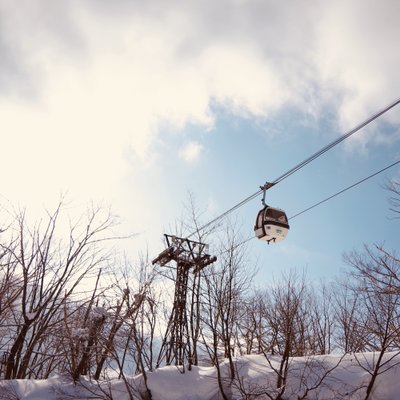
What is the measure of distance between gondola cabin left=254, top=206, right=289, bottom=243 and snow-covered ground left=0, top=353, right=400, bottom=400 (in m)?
3.43

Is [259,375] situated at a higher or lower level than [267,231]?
lower

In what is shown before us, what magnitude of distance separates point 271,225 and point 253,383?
172 inches

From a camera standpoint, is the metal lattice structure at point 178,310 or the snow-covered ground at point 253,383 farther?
the metal lattice structure at point 178,310

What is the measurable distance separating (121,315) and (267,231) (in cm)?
591

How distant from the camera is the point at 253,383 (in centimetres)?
858

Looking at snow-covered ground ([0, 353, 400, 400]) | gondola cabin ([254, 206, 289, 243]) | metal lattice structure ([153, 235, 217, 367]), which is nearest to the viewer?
gondola cabin ([254, 206, 289, 243])

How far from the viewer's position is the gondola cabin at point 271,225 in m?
6.69

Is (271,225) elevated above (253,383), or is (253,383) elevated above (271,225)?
(271,225)

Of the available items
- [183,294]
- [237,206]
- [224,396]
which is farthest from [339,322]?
[237,206]

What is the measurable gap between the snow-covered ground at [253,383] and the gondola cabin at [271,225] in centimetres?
343

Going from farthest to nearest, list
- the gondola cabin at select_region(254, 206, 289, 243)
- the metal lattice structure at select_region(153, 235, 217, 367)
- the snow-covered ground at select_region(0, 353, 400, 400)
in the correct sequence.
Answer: the metal lattice structure at select_region(153, 235, 217, 367) → the snow-covered ground at select_region(0, 353, 400, 400) → the gondola cabin at select_region(254, 206, 289, 243)

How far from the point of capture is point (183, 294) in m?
11.7

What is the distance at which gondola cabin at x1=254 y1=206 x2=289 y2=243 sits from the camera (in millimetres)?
6687

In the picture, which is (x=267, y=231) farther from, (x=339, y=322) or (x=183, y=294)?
(x=339, y=322)
